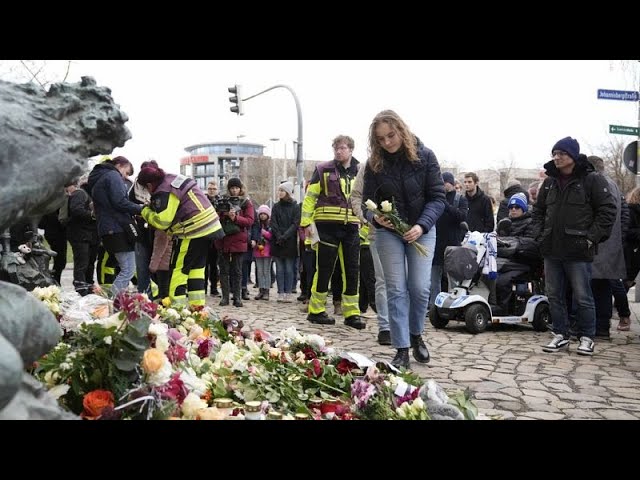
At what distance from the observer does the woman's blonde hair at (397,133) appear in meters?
5.40

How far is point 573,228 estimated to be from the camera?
21.6ft

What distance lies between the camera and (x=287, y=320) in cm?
889

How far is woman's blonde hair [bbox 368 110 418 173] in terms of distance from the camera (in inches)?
213

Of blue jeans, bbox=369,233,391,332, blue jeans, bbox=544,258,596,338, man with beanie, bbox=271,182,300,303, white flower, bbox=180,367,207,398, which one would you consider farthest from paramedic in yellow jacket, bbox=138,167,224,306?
man with beanie, bbox=271,182,300,303

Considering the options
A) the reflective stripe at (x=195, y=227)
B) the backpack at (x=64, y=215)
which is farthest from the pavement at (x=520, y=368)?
the backpack at (x=64, y=215)

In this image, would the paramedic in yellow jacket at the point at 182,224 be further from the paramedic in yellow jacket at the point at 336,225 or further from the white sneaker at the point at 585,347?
the white sneaker at the point at 585,347

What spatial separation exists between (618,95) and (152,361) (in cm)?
1130

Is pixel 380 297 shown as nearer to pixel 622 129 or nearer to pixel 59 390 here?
pixel 59 390

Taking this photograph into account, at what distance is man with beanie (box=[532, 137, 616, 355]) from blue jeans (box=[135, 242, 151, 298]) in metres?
5.01

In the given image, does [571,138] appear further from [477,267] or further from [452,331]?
[452,331]

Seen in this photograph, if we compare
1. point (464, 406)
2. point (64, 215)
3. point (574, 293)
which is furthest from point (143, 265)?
point (464, 406)

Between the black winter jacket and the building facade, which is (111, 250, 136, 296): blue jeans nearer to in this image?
the black winter jacket
